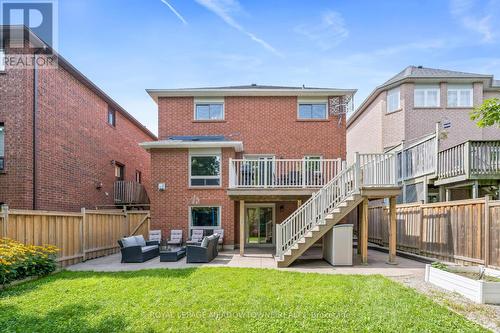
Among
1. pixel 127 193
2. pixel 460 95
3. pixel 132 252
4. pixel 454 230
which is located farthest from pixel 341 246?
pixel 460 95

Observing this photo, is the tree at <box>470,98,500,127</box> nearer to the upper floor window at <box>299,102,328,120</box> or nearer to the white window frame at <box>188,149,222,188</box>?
the upper floor window at <box>299,102,328,120</box>

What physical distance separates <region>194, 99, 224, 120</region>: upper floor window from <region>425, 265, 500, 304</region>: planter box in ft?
36.5

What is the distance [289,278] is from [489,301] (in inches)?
156

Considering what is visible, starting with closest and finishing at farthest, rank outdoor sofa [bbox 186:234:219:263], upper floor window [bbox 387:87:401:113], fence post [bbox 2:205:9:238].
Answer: fence post [bbox 2:205:9:238]
outdoor sofa [bbox 186:234:219:263]
upper floor window [bbox 387:87:401:113]

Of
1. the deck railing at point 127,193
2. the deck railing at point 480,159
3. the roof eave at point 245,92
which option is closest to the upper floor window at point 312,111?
the roof eave at point 245,92

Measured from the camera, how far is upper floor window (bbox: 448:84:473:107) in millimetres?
15961

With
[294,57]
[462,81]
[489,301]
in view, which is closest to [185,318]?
[489,301]

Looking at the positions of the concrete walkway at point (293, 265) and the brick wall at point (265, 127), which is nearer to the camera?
the concrete walkway at point (293, 265)

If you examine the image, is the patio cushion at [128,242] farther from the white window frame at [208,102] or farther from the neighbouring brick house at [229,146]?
the white window frame at [208,102]

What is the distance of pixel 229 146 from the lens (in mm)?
12891

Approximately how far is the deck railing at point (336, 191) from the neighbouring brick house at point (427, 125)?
11.3 feet

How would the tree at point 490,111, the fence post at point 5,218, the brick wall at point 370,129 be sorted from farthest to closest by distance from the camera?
the brick wall at point 370,129, the fence post at point 5,218, the tree at point 490,111

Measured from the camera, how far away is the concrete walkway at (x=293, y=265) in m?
8.20

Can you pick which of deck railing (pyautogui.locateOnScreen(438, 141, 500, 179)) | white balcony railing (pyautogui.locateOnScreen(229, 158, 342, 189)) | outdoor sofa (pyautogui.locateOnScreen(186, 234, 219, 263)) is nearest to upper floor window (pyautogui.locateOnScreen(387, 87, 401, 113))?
deck railing (pyautogui.locateOnScreen(438, 141, 500, 179))
